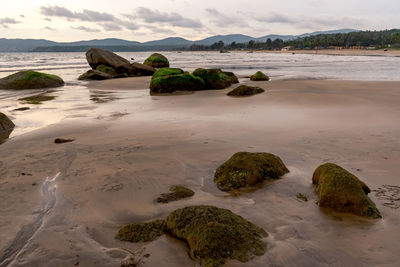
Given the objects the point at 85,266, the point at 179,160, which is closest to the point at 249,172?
the point at 179,160

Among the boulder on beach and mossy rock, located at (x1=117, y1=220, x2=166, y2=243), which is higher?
the boulder on beach

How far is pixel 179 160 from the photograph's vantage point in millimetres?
4863

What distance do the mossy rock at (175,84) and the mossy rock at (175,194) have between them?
397 inches

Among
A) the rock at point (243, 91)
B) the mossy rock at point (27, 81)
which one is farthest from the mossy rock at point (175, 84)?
the mossy rock at point (27, 81)

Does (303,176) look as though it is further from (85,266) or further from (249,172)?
(85,266)

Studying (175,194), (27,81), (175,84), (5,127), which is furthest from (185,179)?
(27,81)

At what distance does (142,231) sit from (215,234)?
0.77 m

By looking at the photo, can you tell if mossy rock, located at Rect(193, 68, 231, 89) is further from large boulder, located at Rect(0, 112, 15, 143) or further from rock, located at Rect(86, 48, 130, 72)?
rock, located at Rect(86, 48, 130, 72)

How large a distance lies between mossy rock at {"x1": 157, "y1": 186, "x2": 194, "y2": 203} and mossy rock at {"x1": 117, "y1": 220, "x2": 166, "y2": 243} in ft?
1.94

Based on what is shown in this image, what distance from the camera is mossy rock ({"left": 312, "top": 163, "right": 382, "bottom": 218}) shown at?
3.16 metres

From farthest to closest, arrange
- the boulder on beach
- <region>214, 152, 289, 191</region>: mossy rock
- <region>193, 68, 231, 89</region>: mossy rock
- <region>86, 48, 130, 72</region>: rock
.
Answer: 1. <region>86, 48, 130, 72</region>: rock
2. <region>193, 68, 231, 89</region>: mossy rock
3. the boulder on beach
4. <region>214, 152, 289, 191</region>: mossy rock

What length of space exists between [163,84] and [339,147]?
947 cm

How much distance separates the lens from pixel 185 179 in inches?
165

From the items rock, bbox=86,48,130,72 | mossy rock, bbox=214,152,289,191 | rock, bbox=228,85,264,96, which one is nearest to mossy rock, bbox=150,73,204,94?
rock, bbox=228,85,264,96
